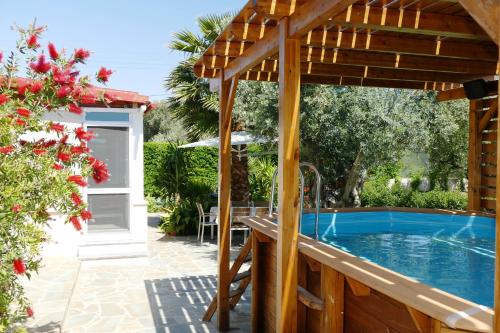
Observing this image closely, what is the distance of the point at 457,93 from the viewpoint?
7887 millimetres

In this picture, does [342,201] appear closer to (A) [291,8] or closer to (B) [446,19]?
(B) [446,19]

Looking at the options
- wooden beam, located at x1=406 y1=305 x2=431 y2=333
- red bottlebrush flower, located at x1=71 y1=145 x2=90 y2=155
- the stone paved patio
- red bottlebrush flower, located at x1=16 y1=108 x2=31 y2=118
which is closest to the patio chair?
the stone paved patio

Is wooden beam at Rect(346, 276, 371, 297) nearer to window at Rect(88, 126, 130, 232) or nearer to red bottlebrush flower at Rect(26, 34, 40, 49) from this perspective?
red bottlebrush flower at Rect(26, 34, 40, 49)

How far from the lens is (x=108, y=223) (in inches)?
379

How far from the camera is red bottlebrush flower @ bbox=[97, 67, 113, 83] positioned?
4.70 meters

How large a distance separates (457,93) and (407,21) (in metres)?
4.03

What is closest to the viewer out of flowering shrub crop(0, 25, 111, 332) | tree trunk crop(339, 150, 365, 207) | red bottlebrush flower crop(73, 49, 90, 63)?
flowering shrub crop(0, 25, 111, 332)

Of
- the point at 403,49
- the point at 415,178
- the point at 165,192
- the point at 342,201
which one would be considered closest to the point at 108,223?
the point at 165,192

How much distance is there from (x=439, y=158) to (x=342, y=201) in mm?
2546

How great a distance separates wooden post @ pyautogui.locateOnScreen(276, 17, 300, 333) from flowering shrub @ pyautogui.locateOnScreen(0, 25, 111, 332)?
1854 millimetres

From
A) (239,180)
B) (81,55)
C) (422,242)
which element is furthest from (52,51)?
(239,180)

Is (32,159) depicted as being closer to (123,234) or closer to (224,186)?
(224,186)

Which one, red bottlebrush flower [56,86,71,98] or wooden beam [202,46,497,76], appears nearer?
red bottlebrush flower [56,86,71,98]

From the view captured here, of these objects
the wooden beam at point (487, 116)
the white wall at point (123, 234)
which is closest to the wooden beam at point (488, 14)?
the wooden beam at point (487, 116)
